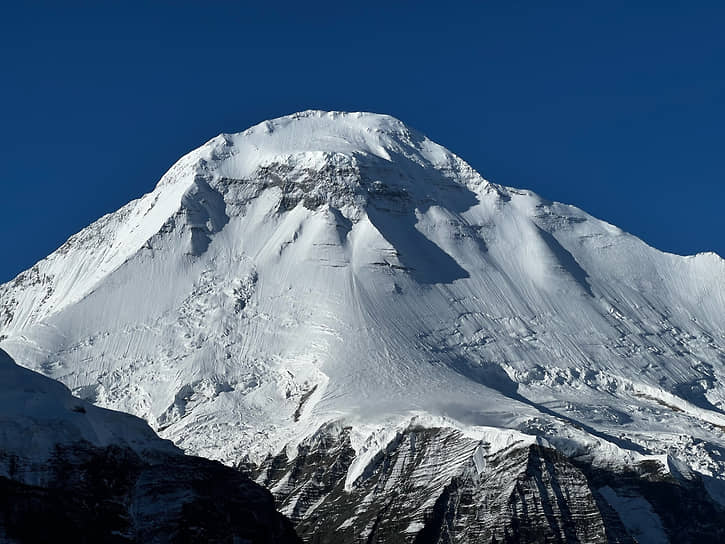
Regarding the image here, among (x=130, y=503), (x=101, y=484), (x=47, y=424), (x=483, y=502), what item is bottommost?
(x=130, y=503)

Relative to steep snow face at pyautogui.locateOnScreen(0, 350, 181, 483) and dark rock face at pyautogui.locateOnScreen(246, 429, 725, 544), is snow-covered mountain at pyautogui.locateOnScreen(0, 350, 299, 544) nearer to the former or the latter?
steep snow face at pyautogui.locateOnScreen(0, 350, 181, 483)

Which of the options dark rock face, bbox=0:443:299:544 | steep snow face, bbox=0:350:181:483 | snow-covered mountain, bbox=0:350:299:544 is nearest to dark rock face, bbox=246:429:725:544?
snow-covered mountain, bbox=0:350:299:544

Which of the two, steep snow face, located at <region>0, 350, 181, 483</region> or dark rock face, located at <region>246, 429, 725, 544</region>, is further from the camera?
dark rock face, located at <region>246, 429, 725, 544</region>

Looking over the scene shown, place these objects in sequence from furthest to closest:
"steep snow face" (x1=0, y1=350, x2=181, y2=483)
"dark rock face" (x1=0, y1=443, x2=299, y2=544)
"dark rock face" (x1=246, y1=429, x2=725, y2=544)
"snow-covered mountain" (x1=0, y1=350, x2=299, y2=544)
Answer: "dark rock face" (x1=246, y1=429, x2=725, y2=544)
"steep snow face" (x1=0, y1=350, x2=181, y2=483)
"snow-covered mountain" (x1=0, y1=350, x2=299, y2=544)
"dark rock face" (x1=0, y1=443, x2=299, y2=544)

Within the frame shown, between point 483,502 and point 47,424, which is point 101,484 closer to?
point 47,424

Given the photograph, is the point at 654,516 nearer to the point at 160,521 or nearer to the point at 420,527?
the point at 420,527

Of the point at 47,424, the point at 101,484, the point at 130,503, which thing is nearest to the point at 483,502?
the point at 130,503

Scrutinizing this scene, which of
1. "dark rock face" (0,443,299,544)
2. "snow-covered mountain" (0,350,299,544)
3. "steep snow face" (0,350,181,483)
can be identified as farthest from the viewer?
"steep snow face" (0,350,181,483)
